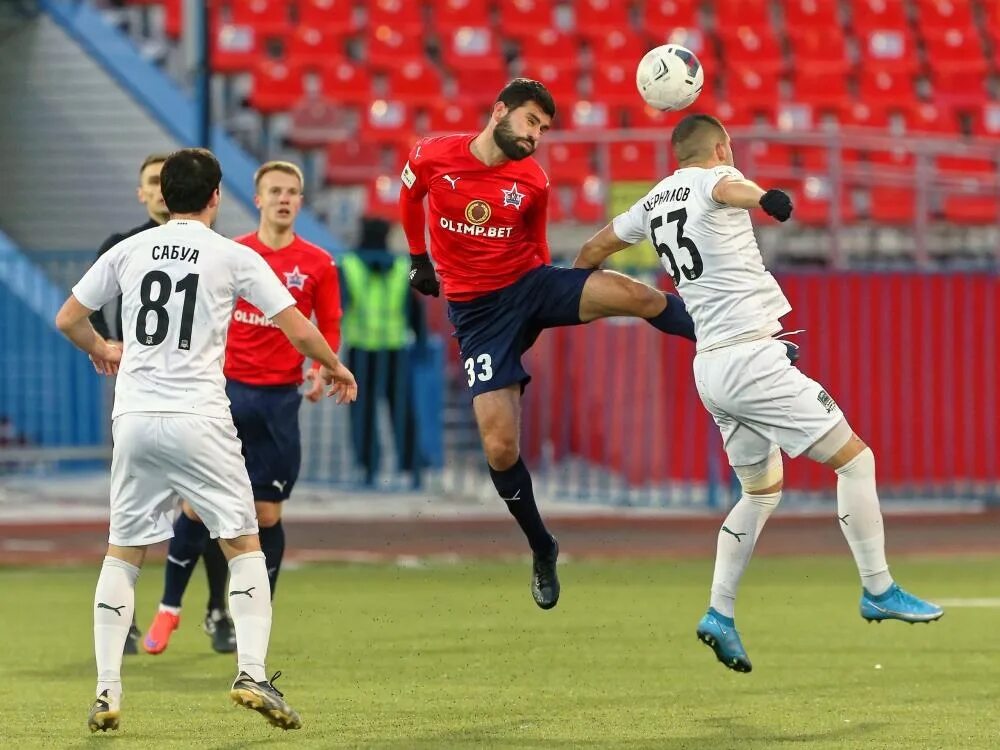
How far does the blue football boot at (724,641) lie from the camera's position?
7.63 meters

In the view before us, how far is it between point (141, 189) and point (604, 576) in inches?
189

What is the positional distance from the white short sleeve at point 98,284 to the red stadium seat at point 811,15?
16923 mm

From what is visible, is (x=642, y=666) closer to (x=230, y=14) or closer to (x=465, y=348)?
(x=465, y=348)

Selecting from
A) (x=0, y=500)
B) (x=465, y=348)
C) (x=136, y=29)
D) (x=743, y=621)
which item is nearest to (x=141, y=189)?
(x=465, y=348)

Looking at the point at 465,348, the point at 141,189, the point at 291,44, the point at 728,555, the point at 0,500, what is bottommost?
the point at 0,500

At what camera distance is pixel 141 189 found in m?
9.22

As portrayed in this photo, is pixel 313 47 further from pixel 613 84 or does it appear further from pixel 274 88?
pixel 613 84

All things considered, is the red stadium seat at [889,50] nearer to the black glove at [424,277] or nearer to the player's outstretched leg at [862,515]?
the black glove at [424,277]

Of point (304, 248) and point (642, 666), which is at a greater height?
point (304, 248)

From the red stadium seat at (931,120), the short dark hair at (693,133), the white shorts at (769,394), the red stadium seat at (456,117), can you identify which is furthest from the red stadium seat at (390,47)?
the white shorts at (769,394)

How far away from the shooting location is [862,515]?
7.80 metres

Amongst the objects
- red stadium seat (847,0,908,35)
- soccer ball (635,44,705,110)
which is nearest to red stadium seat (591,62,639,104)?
red stadium seat (847,0,908,35)

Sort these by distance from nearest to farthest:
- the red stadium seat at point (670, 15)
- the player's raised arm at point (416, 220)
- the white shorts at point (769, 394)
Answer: the white shorts at point (769, 394) < the player's raised arm at point (416, 220) < the red stadium seat at point (670, 15)

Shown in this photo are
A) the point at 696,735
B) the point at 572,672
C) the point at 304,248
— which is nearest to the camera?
the point at 696,735
